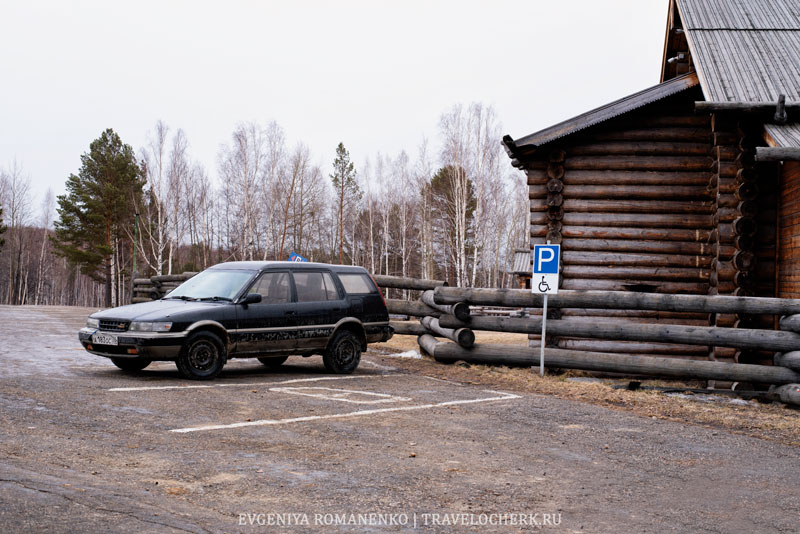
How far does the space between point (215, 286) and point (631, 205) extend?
815 centimetres

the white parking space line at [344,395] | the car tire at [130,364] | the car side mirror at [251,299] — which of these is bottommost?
the white parking space line at [344,395]

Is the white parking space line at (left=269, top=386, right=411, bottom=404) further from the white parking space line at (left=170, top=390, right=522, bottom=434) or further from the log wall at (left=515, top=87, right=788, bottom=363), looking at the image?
the log wall at (left=515, top=87, right=788, bottom=363)

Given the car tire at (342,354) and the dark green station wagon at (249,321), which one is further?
the car tire at (342,354)

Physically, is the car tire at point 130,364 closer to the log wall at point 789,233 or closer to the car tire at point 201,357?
the car tire at point 201,357

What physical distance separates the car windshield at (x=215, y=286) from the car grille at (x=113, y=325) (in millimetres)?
1197

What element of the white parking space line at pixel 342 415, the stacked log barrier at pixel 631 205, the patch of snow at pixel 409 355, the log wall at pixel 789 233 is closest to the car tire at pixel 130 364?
the white parking space line at pixel 342 415

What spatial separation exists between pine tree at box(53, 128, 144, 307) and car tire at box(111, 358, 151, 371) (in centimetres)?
4681

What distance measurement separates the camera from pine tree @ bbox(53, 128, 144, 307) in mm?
55781

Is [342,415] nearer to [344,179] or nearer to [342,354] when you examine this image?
[342,354]

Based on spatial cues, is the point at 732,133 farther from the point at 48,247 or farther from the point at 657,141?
the point at 48,247

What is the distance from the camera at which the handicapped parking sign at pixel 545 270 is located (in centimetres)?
1248

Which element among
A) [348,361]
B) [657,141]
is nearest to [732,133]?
[657,141]

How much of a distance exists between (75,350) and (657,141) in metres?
12.3

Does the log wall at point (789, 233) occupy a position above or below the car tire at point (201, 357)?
above
